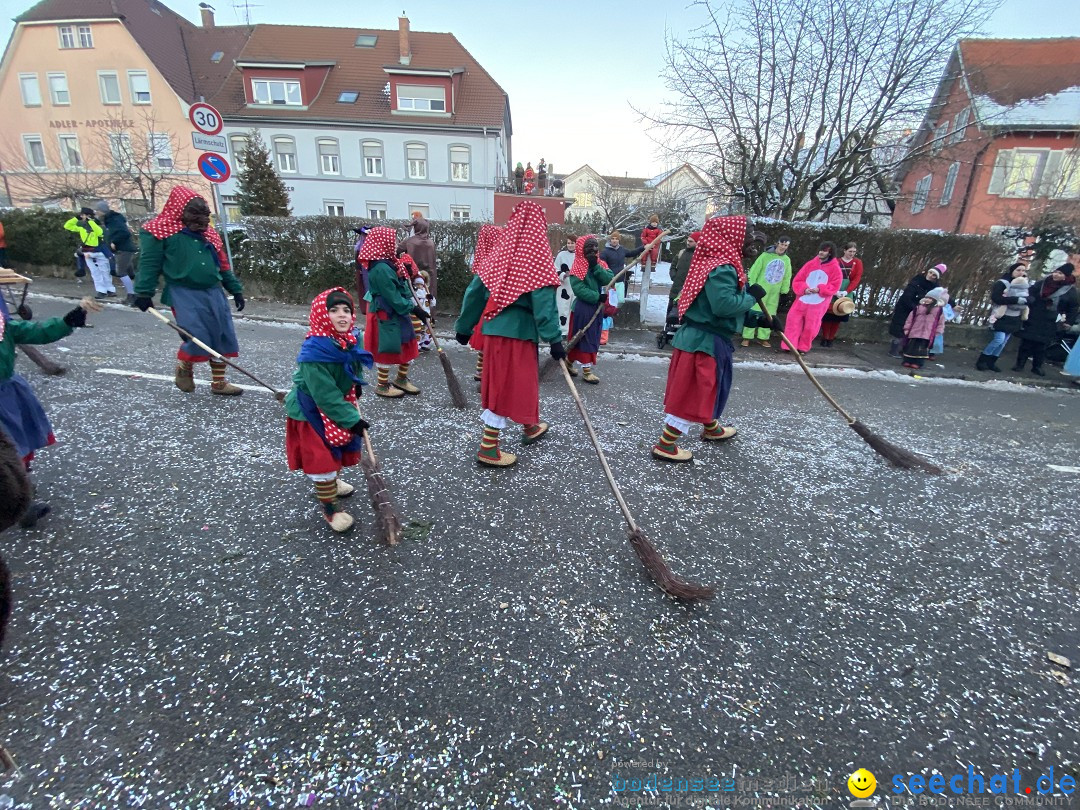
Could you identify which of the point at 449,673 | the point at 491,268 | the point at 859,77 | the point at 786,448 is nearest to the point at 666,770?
the point at 449,673

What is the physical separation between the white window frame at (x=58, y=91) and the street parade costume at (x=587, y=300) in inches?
1372

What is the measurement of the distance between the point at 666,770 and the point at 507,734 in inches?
24.2

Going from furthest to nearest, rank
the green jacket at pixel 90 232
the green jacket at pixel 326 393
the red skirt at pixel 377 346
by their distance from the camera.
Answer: the green jacket at pixel 90 232, the red skirt at pixel 377 346, the green jacket at pixel 326 393

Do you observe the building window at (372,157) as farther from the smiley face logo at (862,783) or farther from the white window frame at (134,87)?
the smiley face logo at (862,783)

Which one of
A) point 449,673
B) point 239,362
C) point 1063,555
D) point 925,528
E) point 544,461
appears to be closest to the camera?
point 449,673

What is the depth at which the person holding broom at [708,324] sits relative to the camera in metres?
4.06

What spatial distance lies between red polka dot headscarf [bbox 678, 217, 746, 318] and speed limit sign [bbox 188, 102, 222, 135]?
8190 mm

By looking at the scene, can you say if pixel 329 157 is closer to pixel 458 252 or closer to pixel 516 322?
pixel 458 252

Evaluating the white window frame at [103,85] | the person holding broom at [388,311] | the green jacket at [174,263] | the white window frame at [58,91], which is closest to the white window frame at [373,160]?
the white window frame at [103,85]

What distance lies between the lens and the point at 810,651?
251 cm

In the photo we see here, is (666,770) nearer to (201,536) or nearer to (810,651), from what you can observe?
(810,651)

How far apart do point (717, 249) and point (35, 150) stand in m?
38.7

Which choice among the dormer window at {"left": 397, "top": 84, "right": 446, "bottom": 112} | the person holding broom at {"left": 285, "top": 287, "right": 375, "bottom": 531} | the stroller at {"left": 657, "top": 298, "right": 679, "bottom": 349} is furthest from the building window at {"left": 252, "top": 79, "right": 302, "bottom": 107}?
the person holding broom at {"left": 285, "top": 287, "right": 375, "bottom": 531}

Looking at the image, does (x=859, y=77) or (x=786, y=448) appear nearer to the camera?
(x=786, y=448)
